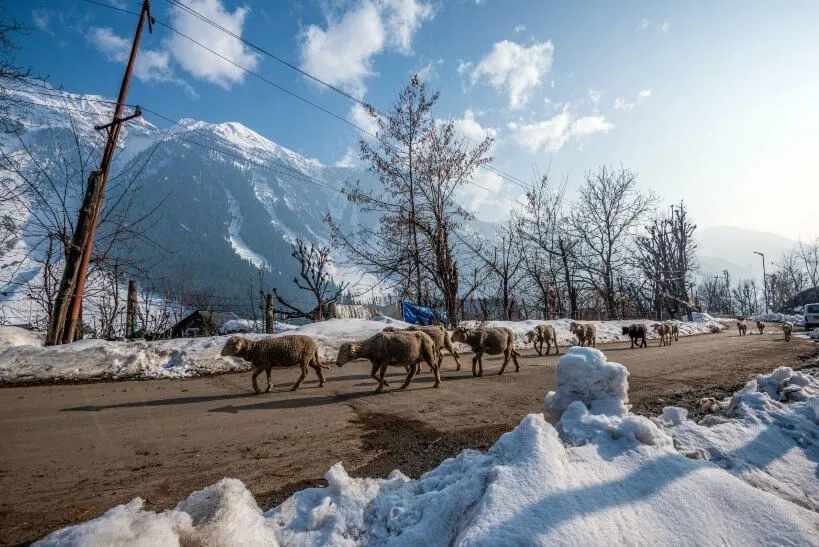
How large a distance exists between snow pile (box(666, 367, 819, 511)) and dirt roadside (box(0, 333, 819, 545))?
2.03 meters

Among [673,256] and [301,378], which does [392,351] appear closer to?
[301,378]

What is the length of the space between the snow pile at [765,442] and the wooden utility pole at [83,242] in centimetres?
1300

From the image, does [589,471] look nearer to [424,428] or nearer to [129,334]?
[424,428]

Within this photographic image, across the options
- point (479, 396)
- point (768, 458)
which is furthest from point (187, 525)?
point (479, 396)

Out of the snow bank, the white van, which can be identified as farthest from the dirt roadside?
the white van

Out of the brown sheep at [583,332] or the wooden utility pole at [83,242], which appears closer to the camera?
the wooden utility pole at [83,242]

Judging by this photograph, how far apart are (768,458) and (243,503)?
4069 millimetres

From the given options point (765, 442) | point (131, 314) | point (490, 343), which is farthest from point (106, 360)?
point (765, 442)

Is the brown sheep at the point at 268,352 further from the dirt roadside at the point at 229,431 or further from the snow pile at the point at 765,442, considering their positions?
the snow pile at the point at 765,442

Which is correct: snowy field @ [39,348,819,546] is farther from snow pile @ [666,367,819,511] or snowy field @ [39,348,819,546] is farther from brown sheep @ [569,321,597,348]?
brown sheep @ [569,321,597,348]

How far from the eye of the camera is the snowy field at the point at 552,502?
1.90 m

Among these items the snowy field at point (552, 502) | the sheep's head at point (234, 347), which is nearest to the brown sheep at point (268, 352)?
the sheep's head at point (234, 347)

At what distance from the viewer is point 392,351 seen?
7801 mm

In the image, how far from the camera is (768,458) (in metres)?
3.09
